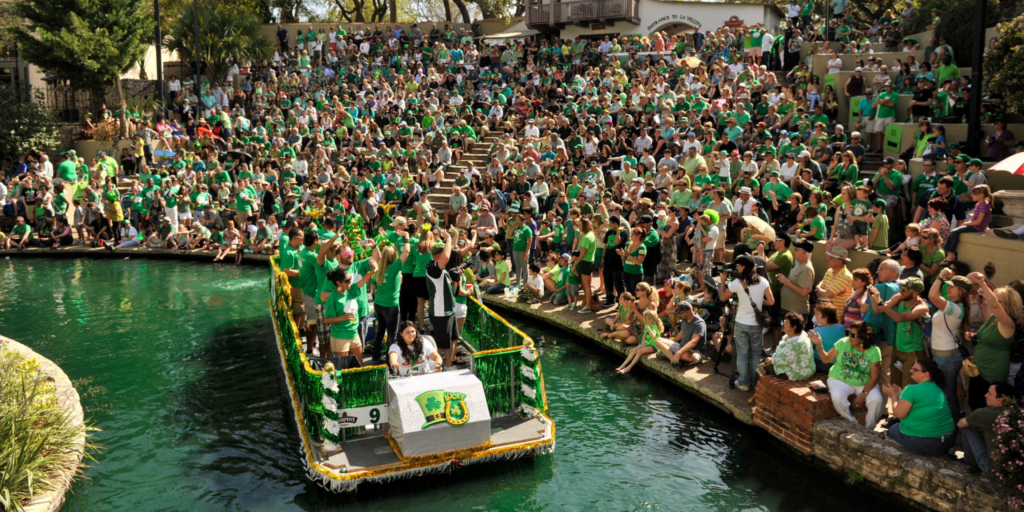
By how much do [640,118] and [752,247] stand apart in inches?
376

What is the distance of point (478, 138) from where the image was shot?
25562 millimetres

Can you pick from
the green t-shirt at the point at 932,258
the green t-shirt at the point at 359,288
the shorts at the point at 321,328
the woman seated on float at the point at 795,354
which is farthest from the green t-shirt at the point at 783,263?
the shorts at the point at 321,328

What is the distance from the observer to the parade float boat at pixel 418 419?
784 centimetres

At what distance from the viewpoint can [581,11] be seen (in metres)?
35.0

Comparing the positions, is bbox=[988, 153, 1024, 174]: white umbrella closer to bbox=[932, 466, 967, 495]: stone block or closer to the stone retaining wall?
the stone retaining wall

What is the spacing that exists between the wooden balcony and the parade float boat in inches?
1100

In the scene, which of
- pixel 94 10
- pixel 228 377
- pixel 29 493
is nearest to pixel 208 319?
pixel 228 377

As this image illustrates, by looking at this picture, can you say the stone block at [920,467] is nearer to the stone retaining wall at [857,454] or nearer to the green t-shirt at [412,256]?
the stone retaining wall at [857,454]

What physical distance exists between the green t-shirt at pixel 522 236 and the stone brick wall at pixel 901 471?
806 cm

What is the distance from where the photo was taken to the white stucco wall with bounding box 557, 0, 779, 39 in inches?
1272

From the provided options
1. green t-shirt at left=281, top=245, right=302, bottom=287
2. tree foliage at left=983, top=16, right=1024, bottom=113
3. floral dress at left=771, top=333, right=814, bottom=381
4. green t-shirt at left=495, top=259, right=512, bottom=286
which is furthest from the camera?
green t-shirt at left=495, top=259, right=512, bottom=286

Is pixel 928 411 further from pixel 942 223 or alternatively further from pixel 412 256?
pixel 412 256

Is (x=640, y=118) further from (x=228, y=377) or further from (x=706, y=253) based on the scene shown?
(x=228, y=377)

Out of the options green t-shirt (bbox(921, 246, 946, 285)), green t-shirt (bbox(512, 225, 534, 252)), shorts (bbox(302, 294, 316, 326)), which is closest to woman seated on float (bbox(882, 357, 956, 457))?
green t-shirt (bbox(921, 246, 946, 285))
